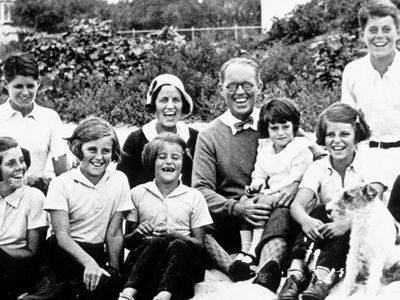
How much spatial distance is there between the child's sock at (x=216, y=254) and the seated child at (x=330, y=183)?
65 centimetres

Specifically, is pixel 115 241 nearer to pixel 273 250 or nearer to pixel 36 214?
pixel 36 214

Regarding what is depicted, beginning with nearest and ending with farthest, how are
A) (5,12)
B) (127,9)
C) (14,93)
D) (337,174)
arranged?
(337,174), (14,93), (127,9), (5,12)

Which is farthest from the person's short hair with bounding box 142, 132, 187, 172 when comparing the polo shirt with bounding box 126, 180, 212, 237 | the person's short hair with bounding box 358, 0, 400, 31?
the person's short hair with bounding box 358, 0, 400, 31

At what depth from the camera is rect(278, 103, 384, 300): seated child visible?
423 cm

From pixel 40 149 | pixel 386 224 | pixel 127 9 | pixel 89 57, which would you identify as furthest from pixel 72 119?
pixel 127 9

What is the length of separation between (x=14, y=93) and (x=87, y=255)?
1.71m

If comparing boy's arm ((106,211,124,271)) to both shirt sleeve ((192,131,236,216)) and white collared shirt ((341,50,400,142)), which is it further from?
white collared shirt ((341,50,400,142))

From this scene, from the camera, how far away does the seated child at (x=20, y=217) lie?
4406mm

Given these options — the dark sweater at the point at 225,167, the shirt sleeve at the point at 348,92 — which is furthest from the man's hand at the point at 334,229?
the shirt sleeve at the point at 348,92

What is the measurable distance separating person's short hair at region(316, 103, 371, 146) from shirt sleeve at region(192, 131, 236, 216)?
2.81 feet

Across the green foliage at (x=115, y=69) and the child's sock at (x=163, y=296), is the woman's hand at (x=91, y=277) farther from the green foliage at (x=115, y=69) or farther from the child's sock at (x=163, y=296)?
the green foliage at (x=115, y=69)

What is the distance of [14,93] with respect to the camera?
17.7 feet

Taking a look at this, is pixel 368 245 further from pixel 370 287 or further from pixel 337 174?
pixel 337 174

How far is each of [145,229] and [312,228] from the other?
3.47ft
